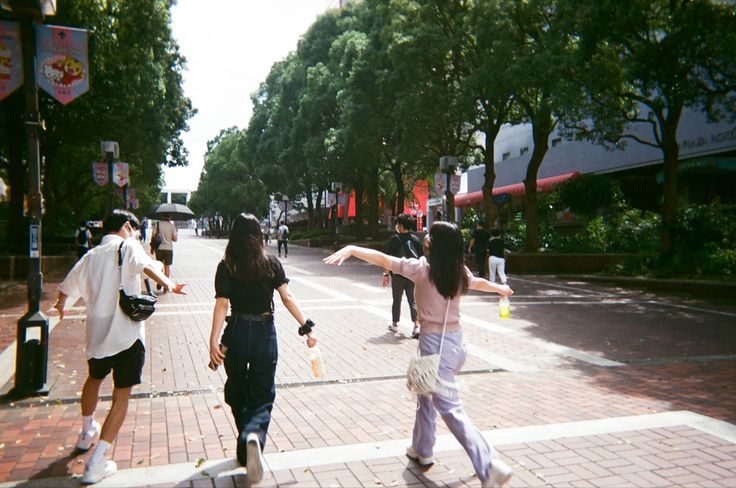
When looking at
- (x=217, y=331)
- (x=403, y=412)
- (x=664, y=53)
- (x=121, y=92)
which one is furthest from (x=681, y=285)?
(x=121, y=92)

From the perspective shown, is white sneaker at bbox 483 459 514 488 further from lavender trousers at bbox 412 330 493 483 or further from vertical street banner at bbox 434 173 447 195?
vertical street banner at bbox 434 173 447 195

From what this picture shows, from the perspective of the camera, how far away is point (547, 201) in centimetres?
2638

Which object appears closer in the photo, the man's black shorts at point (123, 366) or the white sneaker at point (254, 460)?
the white sneaker at point (254, 460)

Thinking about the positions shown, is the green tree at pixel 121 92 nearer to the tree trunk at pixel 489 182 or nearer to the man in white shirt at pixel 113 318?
the tree trunk at pixel 489 182

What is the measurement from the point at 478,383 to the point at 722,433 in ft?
7.77

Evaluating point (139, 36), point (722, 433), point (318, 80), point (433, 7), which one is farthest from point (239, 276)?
point (318, 80)

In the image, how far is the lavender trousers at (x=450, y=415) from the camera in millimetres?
3740

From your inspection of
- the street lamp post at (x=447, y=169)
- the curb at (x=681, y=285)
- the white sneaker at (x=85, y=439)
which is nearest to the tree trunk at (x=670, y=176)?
the curb at (x=681, y=285)

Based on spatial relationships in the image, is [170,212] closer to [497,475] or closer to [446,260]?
[446,260]

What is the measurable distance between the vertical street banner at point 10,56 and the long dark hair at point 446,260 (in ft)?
16.2

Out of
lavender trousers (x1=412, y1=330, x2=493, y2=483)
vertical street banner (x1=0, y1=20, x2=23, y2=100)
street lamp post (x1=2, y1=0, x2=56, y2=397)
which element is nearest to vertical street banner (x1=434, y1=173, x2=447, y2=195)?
vertical street banner (x1=0, y1=20, x2=23, y2=100)

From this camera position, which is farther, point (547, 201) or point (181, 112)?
point (181, 112)

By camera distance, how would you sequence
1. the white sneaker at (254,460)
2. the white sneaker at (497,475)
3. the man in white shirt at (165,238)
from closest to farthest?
the white sneaker at (497,475) < the white sneaker at (254,460) < the man in white shirt at (165,238)

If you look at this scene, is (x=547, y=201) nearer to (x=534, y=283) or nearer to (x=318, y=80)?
(x=534, y=283)
